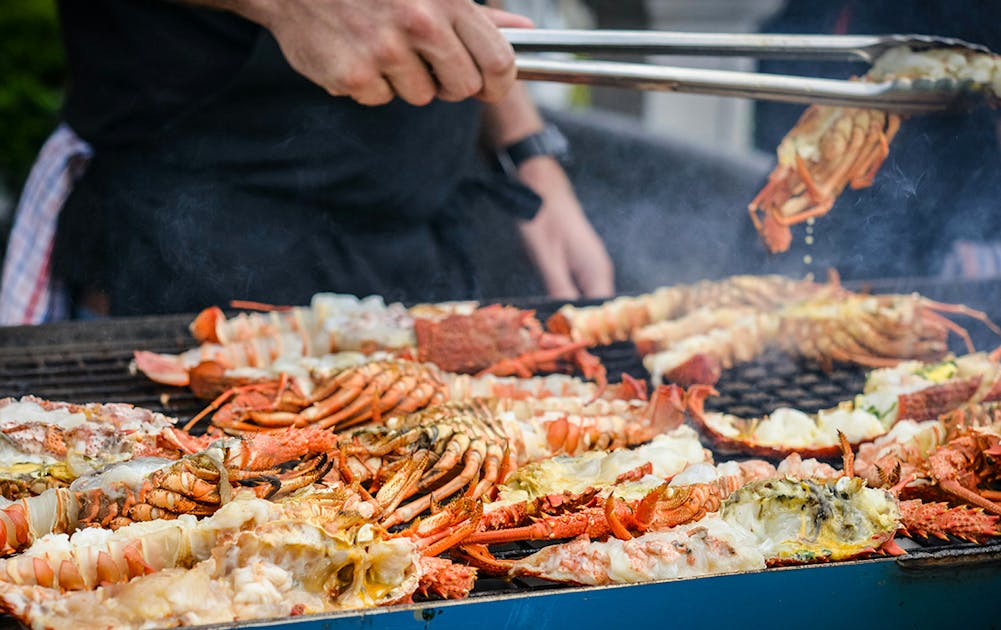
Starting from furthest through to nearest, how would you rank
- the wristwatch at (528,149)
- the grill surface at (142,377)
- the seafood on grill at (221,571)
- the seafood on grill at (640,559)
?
the wristwatch at (528,149)
the grill surface at (142,377)
the seafood on grill at (640,559)
the seafood on grill at (221,571)

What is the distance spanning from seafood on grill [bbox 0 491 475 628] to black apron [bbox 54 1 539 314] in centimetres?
212

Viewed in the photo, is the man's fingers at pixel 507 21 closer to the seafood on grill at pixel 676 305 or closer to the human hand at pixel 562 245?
the seafood on grill at pixel 676 305

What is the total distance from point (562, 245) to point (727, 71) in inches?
82.3

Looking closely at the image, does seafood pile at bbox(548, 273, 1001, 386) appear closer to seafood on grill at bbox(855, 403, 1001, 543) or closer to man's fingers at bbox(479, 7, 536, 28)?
seafood on grill at bbox(855, 403, 1001, 543)

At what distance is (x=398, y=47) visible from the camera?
2.60 meters

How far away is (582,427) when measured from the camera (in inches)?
106

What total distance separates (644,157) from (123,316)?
3.96 m

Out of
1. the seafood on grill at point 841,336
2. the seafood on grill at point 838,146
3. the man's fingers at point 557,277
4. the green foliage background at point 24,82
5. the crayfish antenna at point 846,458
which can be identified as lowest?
the green foliage background at point 24,82

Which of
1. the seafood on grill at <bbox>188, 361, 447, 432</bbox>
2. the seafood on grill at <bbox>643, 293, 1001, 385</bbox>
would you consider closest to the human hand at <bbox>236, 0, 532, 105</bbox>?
→ the seafood on grill at <bbox>188, 361, 447, 432</bbox>

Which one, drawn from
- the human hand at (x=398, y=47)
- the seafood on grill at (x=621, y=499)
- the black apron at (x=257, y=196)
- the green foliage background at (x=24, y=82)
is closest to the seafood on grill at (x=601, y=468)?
the seafood on grill at (x=621, y=499)

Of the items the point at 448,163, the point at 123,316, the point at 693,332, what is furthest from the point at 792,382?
the point at 123,316

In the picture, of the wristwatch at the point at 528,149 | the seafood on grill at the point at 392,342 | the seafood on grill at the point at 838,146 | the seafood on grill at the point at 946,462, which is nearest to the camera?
the seafood on grill at the point at 946,462

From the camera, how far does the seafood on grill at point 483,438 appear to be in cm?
234

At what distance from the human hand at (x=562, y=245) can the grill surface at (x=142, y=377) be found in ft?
3.60
